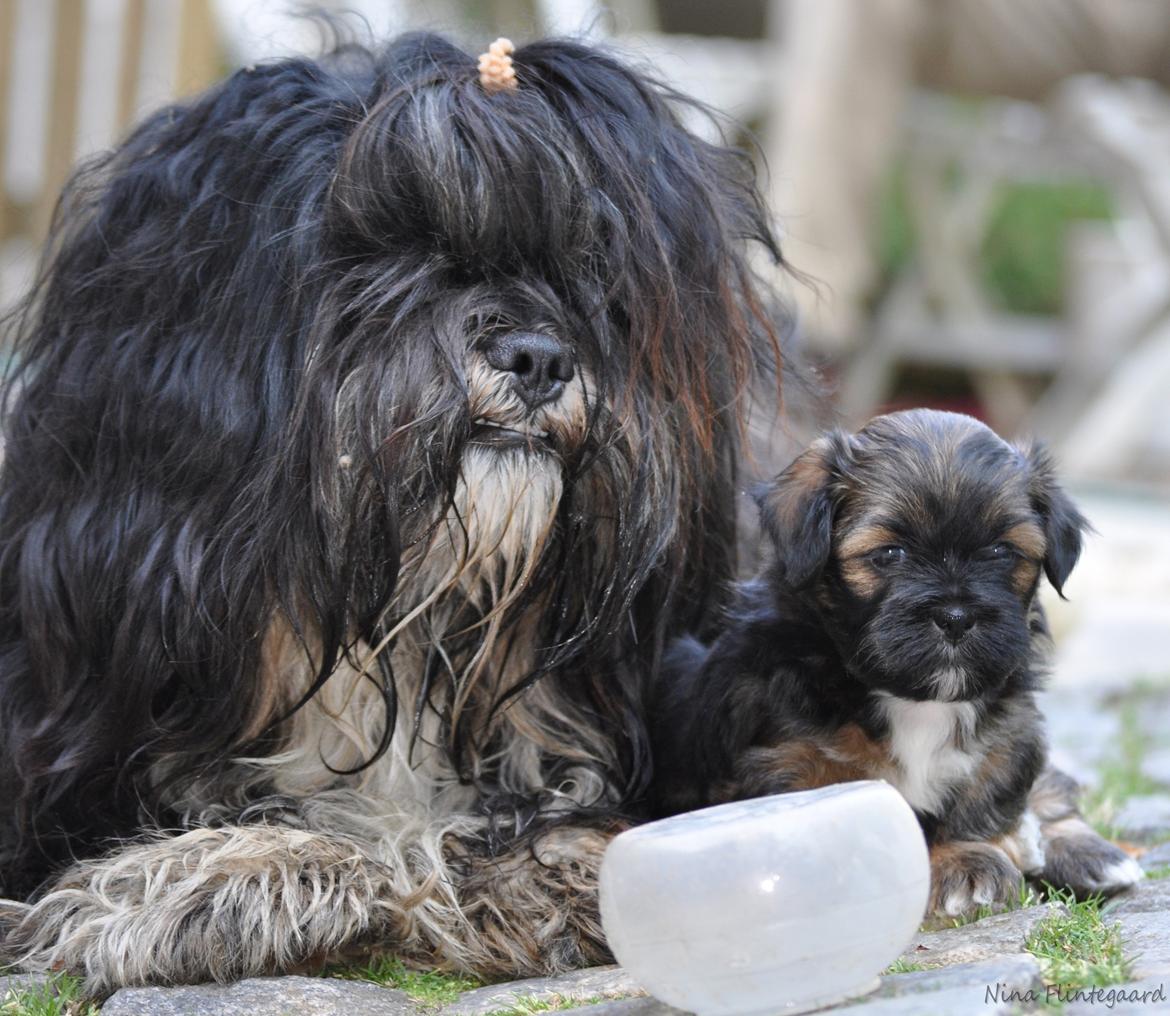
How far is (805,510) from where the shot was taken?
7.73 feet

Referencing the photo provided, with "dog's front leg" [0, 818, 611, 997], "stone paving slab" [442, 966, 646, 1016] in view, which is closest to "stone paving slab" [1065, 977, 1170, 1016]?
"stone paving slab" [442, 966, 646, 1016]

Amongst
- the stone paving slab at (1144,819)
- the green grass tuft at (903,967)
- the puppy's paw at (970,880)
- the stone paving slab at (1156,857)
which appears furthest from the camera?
the stone paving slab at (1144,819)

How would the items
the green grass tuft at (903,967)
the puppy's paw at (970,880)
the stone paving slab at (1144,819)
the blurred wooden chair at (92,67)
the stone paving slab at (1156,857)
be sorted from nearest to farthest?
the green grass tuft at (903,967) < the puppy's paw at (970,880) < the stone paving slab at (1156,857) < the stone paving slab at (1144,819) < the blurred wooden chair at (92,67)

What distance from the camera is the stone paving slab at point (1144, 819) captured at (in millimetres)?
3104

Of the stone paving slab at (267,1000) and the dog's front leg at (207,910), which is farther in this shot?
the dog's front leg at (207,910)

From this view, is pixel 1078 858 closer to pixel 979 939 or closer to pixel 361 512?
pixel 979 939

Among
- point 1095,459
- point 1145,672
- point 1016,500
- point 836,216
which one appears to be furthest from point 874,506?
point 1095,459

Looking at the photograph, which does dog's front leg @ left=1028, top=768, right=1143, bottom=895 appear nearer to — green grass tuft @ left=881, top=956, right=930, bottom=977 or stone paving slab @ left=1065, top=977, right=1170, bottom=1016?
green grass tuft @ left=881, top=956, right=930, bottom=977

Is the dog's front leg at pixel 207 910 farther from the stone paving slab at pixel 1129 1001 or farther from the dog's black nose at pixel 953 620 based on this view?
the stone paving slab at pixel 1129 1001

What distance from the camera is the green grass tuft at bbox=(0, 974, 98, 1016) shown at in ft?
6.86

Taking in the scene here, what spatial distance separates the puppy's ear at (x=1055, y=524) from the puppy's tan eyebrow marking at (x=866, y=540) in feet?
0.79

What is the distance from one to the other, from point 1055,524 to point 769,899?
0.90 metres

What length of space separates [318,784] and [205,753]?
0.18 m

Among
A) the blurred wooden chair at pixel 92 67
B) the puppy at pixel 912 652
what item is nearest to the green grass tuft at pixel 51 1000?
the puppy at pixel 912 652
